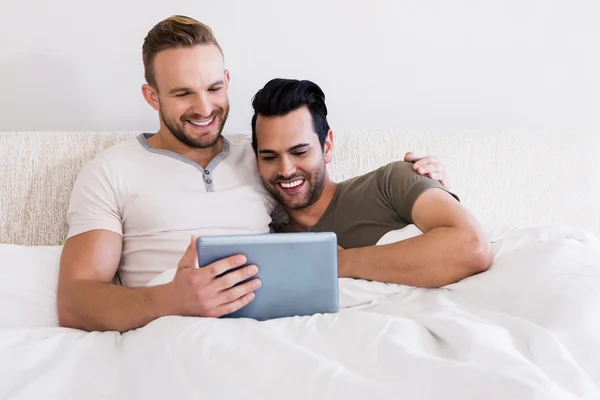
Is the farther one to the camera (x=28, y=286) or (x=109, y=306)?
(x=28, y=286)

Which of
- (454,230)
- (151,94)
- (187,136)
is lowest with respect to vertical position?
(454,230)

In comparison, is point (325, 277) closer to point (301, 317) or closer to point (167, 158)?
point (301, 317)

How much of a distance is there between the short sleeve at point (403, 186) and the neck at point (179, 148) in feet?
1.56

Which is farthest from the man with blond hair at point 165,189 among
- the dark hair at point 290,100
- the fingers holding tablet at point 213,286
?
the fingers holding tablet at point 213,286

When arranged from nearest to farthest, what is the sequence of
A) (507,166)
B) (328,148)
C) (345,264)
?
(345,264)
(328,148)
(507,166)

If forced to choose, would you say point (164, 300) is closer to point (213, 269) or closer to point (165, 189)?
point (213, 269)

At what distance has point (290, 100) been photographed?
5.96 feet

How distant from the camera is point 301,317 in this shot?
136 centimetres

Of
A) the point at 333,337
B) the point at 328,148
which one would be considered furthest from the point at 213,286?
the point at 328,148

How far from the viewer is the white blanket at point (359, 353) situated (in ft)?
3.43

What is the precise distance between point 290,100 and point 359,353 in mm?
845

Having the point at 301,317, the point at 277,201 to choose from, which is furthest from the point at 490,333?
the point at 277,201

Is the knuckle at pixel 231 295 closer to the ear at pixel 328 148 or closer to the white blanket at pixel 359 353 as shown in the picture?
the white blanket at pixel 359 353

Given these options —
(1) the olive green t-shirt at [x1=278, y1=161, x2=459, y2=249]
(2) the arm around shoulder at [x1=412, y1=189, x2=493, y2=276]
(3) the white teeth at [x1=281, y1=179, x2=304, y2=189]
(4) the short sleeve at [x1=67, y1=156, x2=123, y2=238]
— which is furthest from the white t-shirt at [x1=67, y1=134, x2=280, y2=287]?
(2) the arm around shoulder at [x1=412, y1=189, x2=493, y2=276]
